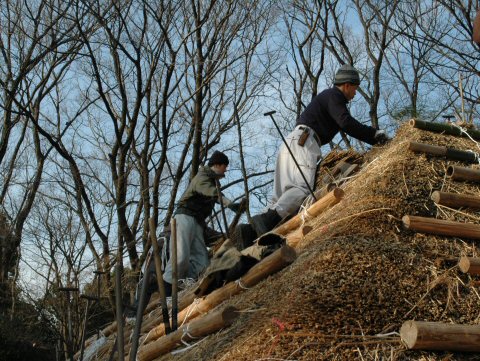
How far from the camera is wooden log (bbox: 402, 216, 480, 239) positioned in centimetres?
469

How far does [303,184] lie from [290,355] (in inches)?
138

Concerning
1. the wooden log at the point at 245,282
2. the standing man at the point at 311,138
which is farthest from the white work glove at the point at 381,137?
the wooden log at the point at 245,282

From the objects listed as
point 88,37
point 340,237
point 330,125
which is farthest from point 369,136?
point 88,37

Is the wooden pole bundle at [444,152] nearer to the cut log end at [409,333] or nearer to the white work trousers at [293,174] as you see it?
the white work trousers at [293,174]

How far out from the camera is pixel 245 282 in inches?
197

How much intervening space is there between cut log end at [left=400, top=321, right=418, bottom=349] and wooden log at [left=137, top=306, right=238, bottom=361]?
4.02 ft

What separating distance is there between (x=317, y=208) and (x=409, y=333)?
2.49 metres

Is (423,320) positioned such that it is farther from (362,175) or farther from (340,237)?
(362,175)

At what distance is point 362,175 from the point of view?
5766mm

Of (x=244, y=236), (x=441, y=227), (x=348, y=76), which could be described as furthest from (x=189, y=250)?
(x=441, y=227)

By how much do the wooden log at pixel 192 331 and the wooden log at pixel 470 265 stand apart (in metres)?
1.51

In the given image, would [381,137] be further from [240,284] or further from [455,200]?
[240,284]

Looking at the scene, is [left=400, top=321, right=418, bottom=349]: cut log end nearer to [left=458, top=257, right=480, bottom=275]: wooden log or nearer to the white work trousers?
[left=458, top=257, right=480, bottom=275]: wooden log

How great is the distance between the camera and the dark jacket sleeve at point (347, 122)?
671 centimetres
